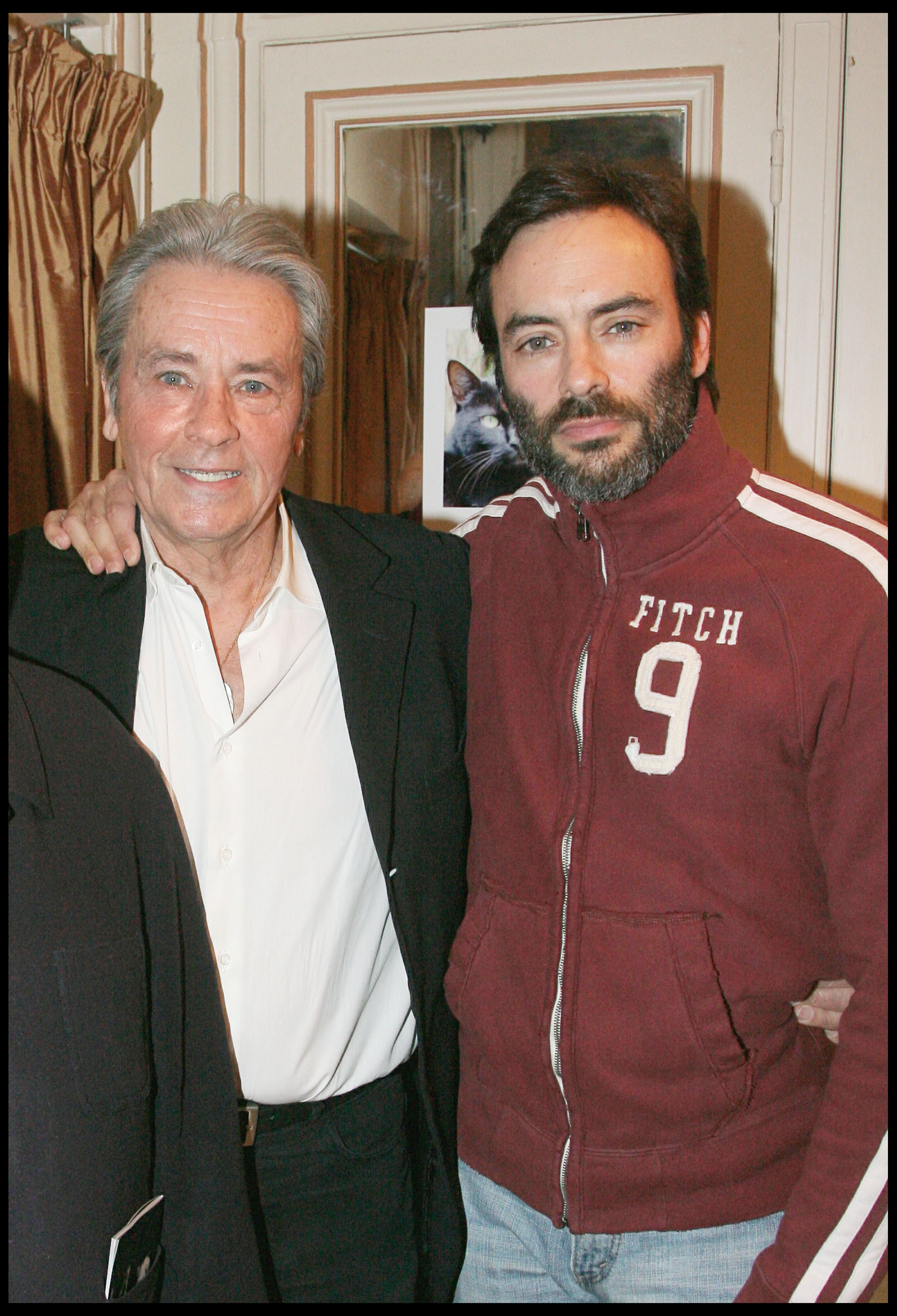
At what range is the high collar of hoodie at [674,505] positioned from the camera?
3.85 ft

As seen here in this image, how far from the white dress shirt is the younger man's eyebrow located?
1.59 feet

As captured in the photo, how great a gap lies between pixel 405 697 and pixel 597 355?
50cm

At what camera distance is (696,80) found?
2.01 metres

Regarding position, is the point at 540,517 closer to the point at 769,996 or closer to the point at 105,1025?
the point at 769,996

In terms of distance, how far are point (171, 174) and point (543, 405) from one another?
1.48 meters

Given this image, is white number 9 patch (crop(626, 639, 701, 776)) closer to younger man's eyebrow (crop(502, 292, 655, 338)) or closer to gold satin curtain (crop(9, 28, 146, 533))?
younger man's eyebrow (crop(502, 292, 655, 338))

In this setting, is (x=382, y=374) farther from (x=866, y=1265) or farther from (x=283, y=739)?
(x=866, y=1265)

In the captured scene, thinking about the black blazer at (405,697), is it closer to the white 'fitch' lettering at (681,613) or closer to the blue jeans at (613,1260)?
the blue jeans at (613,1260)

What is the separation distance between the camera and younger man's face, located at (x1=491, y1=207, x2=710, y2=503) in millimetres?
1193

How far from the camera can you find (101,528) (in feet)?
4.20

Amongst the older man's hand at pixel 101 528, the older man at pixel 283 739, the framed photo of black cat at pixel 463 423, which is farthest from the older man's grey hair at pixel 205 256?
the framed photo of black cat at pixel 463 423

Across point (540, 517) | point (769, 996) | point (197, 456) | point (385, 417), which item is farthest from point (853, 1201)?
point (385, 417)

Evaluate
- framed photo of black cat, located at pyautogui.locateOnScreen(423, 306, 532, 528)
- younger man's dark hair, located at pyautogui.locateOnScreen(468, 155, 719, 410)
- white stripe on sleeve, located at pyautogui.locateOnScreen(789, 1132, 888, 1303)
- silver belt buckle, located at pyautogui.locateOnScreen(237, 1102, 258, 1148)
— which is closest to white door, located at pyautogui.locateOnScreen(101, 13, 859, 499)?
framed photo of black cat, located at pyautogui.locateOnScreen(423, 306, 532, 528)

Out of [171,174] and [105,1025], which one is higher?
[171,174]
